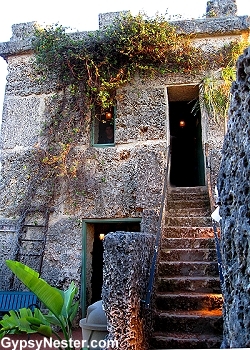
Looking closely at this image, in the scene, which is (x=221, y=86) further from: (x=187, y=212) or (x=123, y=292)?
(x=123, y=292)

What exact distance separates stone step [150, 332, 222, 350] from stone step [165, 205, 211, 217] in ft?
7.79

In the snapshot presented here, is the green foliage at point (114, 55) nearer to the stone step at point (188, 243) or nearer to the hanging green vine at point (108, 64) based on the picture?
the hanging green vine at point (108, 64)

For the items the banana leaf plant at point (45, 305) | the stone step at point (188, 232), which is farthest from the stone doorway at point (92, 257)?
the banana leaf plant at point (45, 305)

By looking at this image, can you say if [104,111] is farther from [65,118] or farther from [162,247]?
[162,247]

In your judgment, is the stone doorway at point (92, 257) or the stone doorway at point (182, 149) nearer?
the stone doorway at point (92, 257)

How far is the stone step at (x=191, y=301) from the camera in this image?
409 cm

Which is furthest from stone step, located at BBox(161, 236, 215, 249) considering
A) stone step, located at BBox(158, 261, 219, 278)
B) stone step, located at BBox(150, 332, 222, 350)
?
stone step, located at BBox(150, 332, 222, 350)

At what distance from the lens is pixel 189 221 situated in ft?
18.4

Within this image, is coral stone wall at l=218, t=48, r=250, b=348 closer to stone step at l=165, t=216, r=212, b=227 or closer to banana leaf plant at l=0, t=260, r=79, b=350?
banana leaf plant at l=0, t=260, r=79, b=350

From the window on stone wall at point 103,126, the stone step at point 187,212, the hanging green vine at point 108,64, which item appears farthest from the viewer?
the window on stone wall at point 103,126

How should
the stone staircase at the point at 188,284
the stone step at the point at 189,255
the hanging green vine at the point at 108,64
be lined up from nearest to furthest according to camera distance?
1. the stone staircase at the point at 188,284
2. the stone step at the point at 189,255
3. the hanging green vine at the point at 108,64

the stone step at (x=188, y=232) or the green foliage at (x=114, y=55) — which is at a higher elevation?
the green foliage at (x=114, y=55)

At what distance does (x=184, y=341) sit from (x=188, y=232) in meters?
2.04

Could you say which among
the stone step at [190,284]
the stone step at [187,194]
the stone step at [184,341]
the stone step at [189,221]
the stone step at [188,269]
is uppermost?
the stone step at [187,194]
